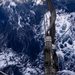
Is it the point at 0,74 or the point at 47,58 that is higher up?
the point at 47,58

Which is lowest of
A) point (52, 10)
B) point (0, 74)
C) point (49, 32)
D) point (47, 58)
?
point (0, 74)

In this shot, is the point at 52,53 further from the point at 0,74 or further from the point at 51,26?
the point at 0,74

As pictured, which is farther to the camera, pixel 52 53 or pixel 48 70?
pixel 52 53

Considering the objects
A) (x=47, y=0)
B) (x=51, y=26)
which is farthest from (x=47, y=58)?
(x=47, y=0)

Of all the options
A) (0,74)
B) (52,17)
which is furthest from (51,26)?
(0,74)

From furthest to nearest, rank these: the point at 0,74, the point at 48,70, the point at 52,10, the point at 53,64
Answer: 1. the point at 0,74
2. the point at 52,10
3. the point at 53,64
4. the point at 48,70

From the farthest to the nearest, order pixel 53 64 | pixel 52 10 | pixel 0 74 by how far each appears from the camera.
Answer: pixel 0 74 → pixel 52 10 → pixel 53 64

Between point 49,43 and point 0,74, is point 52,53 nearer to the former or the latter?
point 49,43

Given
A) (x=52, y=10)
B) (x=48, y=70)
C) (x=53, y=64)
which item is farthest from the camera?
(x=52, y=10)

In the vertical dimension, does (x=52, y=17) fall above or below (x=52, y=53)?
above
